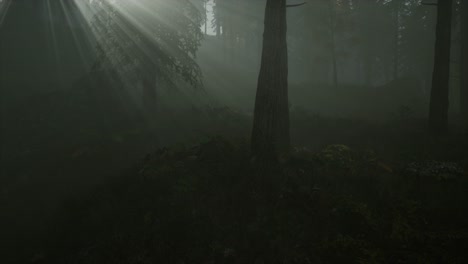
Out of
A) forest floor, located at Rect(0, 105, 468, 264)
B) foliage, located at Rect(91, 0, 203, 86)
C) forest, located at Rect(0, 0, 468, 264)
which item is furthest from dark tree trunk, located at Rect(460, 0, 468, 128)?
foliage, located at Rect(91, 0, 203, 86)

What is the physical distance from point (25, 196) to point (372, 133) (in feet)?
41.8

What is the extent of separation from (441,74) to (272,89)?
→ 8.05 metres

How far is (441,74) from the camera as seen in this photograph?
12.9 meters

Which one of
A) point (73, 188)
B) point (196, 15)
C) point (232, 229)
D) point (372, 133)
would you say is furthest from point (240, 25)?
point (232, 229)

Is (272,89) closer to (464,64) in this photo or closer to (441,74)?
(441,74)

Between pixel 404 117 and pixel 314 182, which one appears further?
pixel 404 117

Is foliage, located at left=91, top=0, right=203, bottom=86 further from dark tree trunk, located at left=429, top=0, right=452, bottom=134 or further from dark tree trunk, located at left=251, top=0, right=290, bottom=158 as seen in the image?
dark tree trunk, located at left=429, top=0, right=452, bottom=134

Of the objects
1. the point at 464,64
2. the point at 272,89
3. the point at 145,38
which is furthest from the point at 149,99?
the point at 464,64

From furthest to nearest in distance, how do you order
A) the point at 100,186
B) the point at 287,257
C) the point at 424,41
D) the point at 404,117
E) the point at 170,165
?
the point at 424,41 < the point at 404,117 < the point at 100,186 < the point at 170,165 < the point at 287,257

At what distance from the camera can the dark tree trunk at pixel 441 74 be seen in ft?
41.9

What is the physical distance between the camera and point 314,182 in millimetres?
8008

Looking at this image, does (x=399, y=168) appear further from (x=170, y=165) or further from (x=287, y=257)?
(x=170, y=165)

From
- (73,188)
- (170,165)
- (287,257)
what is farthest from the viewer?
(73,188)

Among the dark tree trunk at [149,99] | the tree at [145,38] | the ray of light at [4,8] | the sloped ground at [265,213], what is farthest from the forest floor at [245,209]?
the ray of light at [4,8]
